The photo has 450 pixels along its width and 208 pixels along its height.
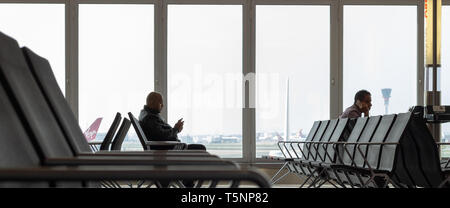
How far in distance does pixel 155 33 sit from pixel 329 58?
2803mm

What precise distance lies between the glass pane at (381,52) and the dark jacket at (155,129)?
4.23 metres

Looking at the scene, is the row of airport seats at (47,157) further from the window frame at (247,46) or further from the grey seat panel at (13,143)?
the window frame at (247,46)

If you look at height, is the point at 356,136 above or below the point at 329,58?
below

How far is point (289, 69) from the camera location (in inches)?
420

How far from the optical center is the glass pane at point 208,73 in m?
10.5

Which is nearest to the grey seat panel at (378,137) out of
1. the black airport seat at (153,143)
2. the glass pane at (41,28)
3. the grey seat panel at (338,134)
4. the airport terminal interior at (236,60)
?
the grey seat panel at (338,134)

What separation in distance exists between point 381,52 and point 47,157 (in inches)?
369

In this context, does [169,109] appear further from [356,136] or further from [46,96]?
[46,96]

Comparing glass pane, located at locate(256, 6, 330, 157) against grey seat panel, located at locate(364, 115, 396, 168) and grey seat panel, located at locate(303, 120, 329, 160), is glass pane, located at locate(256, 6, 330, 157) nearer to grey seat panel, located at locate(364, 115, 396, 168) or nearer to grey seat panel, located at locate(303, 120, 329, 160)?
grey seat panel, located at locate(303, 120, 329, 160)

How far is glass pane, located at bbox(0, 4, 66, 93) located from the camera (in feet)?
34.0

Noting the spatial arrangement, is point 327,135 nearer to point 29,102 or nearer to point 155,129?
point 155,129

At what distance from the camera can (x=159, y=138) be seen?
714 centimetres

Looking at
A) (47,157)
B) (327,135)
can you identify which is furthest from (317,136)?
(47,157)
